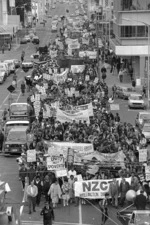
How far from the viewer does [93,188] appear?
23297 millimetres

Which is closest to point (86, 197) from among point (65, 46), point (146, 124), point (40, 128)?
point (40, 128)

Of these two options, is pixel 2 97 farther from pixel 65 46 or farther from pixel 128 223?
pixel 128 223

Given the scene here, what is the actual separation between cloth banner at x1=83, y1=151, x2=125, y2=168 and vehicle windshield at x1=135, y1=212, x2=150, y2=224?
21.7ft

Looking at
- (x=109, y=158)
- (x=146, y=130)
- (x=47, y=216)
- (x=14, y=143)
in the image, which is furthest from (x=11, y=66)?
(x=47, y=216)

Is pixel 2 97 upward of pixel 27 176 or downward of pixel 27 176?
downward

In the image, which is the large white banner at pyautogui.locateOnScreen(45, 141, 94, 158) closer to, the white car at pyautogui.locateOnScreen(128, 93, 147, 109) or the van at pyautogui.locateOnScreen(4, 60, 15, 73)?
the white car at pyautogui.locateOnScreen(128, 93, 147, 109)

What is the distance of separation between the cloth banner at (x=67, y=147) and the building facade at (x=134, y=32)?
39.8 meters

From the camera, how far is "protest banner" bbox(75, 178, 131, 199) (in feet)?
76.4

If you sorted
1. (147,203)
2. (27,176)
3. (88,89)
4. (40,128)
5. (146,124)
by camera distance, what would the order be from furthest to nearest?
(88,89) < (146,124) < (40,128) < (27,176) < (147,203)

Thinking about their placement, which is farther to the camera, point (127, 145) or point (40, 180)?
point (127, 145)

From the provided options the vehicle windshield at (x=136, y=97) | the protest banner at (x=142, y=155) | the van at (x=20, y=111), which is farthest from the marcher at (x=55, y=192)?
the vehicle windshield at (x=136, y=97)

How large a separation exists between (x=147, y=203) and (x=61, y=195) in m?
2.76

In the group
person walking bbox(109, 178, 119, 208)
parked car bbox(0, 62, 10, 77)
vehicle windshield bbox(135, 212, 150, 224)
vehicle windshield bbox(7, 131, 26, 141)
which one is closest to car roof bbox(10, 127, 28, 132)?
vehicle windshield bbox(7, 131, 26, 141)

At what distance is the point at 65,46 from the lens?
78.4 m
